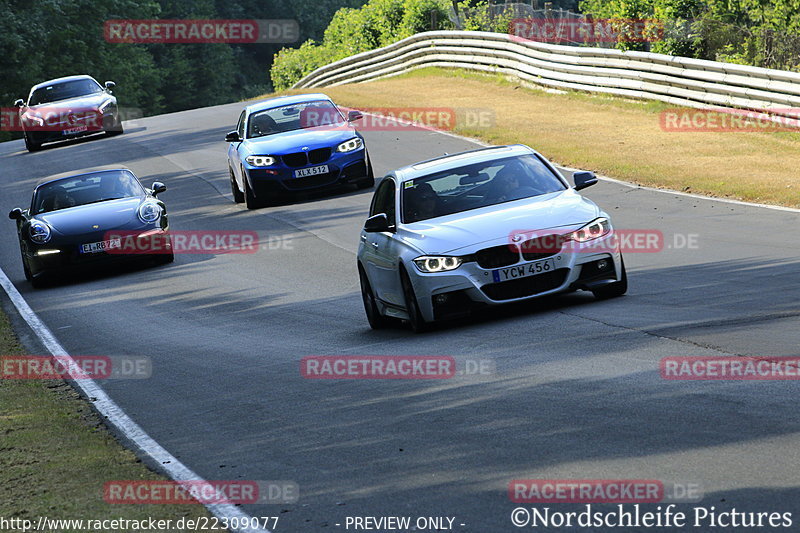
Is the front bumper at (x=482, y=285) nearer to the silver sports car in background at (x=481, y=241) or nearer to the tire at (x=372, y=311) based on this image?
the silver sports car in background at (x=481, y=241)

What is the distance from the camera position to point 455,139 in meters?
28.2

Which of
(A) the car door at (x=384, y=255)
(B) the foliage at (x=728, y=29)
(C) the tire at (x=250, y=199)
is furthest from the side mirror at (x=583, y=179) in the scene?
(B) the foliage at (x=728, y=29)

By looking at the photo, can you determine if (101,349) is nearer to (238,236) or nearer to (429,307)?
(429,307)

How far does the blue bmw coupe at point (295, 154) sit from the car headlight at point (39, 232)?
496 cm

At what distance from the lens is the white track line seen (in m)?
6.66

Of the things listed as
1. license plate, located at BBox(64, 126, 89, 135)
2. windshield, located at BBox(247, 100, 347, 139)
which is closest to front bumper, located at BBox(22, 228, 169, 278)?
windshield, located at BBox(247, 100, 347, 139)

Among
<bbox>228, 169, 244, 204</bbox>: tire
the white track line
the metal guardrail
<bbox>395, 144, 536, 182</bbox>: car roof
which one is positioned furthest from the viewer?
the metal guardrail

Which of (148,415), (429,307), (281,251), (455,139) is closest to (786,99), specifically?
(455,139)

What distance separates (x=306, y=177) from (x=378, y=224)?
430 inches

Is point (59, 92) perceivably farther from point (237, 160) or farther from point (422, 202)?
point (422, 202)

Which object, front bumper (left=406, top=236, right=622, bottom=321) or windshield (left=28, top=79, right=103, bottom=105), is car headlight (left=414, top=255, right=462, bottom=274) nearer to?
front bumper (left=406, top=236, right=622, bottom=321)

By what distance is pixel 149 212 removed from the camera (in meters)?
18.6

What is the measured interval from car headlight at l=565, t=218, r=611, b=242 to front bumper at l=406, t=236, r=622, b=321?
13 centimetres

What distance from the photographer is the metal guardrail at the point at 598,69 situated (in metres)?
24.9
